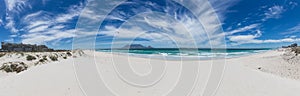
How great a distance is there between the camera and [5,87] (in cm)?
544

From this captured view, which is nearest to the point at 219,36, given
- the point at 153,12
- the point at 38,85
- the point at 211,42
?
the point at 211,42

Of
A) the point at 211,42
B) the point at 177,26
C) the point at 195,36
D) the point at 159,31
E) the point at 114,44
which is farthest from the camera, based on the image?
the point at 159,31

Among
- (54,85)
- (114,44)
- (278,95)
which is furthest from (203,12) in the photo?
(54,85)

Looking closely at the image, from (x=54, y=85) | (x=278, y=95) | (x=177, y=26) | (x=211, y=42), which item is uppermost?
(x=177, y=26)

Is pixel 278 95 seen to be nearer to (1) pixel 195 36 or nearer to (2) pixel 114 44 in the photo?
(1) pixel 195 36

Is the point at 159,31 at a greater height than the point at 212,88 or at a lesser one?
greater

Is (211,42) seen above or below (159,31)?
below

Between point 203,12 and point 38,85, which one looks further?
point 38,85

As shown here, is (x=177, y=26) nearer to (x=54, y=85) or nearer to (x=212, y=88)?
(x=212, y=88)

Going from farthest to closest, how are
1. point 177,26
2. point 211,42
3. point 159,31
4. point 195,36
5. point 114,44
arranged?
point 159,31
point 114,44
point 177,26
point 195,36
point 211,42

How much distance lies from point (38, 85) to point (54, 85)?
48 cm

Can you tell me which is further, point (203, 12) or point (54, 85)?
point (54, 85)

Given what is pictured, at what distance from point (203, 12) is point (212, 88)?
Result: 2463mm

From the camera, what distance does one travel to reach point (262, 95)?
17.1 feet
